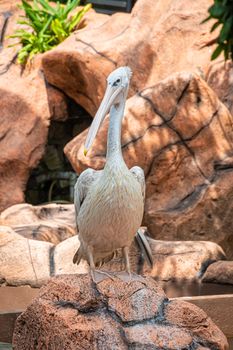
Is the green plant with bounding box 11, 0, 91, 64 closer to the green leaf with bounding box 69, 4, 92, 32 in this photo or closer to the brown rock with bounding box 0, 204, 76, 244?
the green leaf with bounding box 69, 4, 92, 32

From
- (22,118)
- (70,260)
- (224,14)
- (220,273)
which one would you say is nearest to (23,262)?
(70,260)

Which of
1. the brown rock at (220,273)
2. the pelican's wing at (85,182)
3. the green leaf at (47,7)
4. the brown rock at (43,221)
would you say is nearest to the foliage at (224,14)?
the pelican's wing at (85,182)

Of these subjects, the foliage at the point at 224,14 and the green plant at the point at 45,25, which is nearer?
the foliage at the point at 224,14

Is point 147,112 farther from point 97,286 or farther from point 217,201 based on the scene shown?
point 97,286

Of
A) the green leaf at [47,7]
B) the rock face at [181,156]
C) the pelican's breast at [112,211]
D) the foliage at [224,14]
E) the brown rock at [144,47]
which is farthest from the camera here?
the green leaf at [47,7]

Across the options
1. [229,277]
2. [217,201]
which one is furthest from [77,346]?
[217,201]

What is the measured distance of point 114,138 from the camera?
21.2 feet

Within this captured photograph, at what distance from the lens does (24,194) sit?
1415 centimetres

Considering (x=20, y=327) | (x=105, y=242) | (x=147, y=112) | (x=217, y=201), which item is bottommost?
(x=217, y=201)

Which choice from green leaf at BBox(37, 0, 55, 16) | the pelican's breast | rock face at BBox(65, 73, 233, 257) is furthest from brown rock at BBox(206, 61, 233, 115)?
the pelican's breast

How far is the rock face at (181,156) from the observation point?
36.1ft

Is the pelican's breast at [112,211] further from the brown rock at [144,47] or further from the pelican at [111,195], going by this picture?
the brown rock at [144,47]

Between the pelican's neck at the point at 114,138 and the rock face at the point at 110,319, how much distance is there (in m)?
0.80

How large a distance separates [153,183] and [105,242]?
4.65 metres
